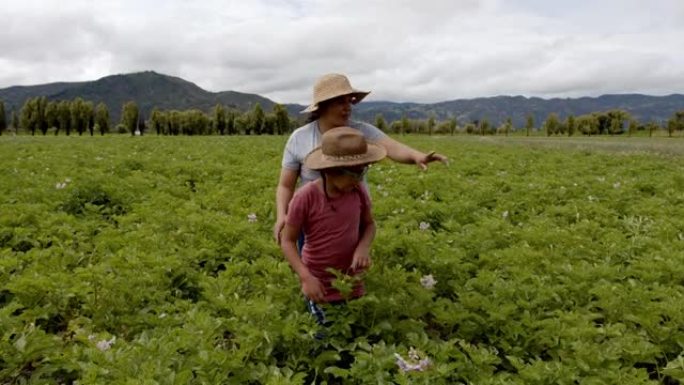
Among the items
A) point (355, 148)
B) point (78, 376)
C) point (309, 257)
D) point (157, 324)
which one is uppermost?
point (355, 148)

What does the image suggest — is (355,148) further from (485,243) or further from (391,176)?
(391,176)

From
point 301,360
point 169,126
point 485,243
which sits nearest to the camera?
point 301,360

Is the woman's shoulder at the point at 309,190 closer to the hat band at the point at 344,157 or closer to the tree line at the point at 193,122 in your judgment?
the hat band at the point at 344,157

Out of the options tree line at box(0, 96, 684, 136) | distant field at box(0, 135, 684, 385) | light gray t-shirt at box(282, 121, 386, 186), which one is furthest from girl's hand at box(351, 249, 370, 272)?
tree line at box(0, 96, 684, 136)

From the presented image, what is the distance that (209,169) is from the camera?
13.7 metres

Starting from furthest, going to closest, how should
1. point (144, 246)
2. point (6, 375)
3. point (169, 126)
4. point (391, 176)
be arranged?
1. point (169, 126)
2. point (391, 176)
3. point (144, 246)
4. point (6, 375)

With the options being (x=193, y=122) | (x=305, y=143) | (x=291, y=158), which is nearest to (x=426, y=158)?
(x=305, y=143)

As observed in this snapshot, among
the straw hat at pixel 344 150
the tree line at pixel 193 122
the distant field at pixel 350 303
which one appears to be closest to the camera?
the distant field at pixel 350 303

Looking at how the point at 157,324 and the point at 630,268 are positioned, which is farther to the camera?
the point at 630,268

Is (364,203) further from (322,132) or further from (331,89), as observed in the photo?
(331,89)

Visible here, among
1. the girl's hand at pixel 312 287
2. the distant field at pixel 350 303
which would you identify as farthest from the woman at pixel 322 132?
the distant field at pixel 350 303

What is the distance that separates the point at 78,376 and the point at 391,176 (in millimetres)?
9903

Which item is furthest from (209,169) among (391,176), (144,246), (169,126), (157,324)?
(169,126)

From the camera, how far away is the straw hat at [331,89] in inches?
161
